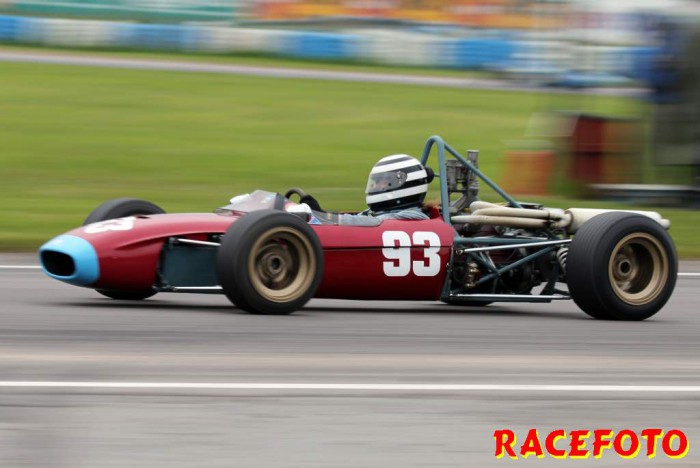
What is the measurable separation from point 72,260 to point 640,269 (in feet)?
11.4

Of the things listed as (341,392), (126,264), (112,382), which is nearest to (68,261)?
(126,264)

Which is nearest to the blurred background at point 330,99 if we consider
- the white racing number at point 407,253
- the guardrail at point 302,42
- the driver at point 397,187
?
the guardrail at point 302,42

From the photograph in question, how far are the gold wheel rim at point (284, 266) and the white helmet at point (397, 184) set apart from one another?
0.95 m

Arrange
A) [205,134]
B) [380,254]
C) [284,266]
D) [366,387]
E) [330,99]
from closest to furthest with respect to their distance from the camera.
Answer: [366,387], [284,266], [380,254], [205,134], [330,99]

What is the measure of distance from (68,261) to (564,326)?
2.95 m

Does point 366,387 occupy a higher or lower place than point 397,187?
lower

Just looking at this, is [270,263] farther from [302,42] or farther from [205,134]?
[302,42]

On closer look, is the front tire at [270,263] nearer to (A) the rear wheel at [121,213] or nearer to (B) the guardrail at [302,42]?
(A) the rear wheel at [121,213]

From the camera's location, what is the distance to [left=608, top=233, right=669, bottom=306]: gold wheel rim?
7797 millimetres

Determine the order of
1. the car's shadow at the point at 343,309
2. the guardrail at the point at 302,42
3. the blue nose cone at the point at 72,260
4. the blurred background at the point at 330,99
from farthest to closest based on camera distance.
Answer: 1. the guardrail at the point at 302,42
2. the blurred background at the point at 330,99
3. the car's shadow at the point at 343,309
4. the blue nose cone at the point at 72,260

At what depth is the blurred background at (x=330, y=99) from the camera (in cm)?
1486

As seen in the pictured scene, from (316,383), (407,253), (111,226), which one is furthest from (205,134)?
(316,383)

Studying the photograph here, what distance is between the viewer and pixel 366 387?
555 cm

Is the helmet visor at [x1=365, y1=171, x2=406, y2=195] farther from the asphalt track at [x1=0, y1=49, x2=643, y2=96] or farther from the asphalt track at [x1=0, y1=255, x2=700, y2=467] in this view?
the asphalt track at [x1=0, y1=49, x2=643, y2=96]
